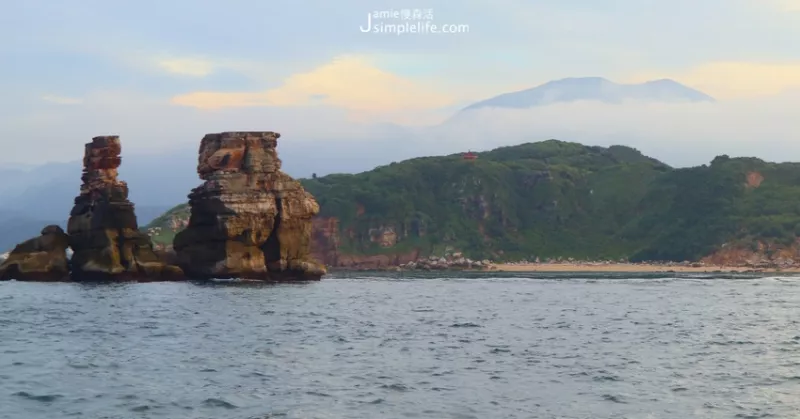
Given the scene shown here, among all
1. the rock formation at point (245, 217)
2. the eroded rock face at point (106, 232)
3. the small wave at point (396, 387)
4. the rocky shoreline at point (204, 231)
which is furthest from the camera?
the rock formation at point (245, 217)

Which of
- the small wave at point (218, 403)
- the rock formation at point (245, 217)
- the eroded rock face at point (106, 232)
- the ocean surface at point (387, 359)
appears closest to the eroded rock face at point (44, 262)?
the eroded rock face at point (106, 232)

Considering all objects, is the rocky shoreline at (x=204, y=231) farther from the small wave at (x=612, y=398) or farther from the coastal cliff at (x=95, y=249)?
the small wave at (x=612, y=398)

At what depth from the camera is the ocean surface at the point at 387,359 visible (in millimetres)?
34906

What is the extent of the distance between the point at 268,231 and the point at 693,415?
8317cm

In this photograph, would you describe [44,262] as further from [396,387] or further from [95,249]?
[396,387]

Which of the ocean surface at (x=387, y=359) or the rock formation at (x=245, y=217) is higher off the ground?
the rock formation at (x=245, y=217)

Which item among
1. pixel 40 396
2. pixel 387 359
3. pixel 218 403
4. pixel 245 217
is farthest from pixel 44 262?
pixel 218 403

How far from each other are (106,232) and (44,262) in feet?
22.4

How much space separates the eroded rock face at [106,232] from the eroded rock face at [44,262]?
1.26 m

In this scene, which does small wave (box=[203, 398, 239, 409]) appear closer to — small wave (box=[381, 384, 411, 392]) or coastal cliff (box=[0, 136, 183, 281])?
small wave (box=[381, 384, 411, 392])

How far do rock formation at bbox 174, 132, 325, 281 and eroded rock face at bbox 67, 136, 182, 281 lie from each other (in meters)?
4.41

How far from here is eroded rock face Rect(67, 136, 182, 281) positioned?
104 m

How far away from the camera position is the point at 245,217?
363 feet

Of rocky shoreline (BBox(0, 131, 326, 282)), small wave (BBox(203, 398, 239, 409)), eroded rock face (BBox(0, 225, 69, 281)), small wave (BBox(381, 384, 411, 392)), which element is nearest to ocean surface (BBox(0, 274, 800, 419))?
small wave (BBox(381, 384, 411, 392))
